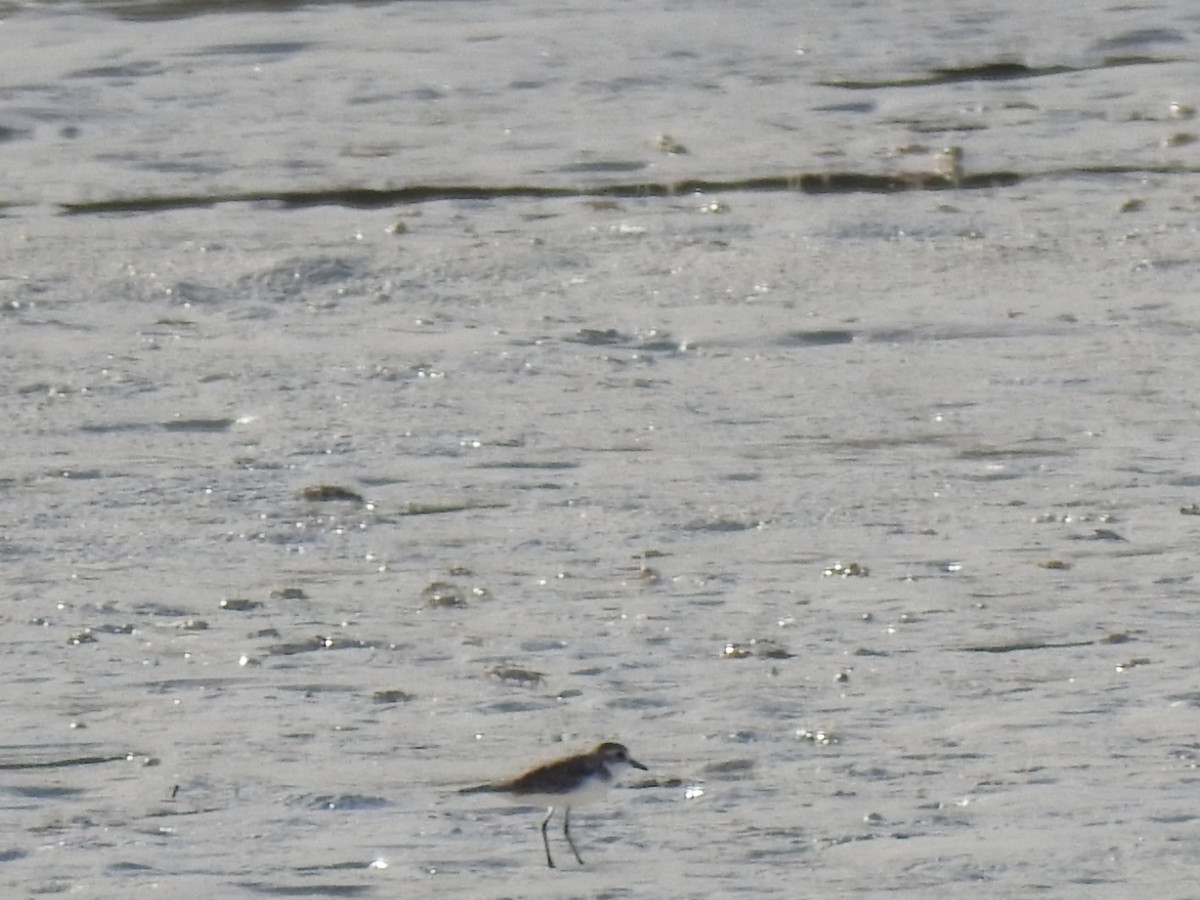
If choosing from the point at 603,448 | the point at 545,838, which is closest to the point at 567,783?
the point at 545,838

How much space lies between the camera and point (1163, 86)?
1088 cm

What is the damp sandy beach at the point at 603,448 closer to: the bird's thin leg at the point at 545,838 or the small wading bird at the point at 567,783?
the bird's thin leg at the point at 545,838

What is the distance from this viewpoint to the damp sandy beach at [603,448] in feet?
15.3

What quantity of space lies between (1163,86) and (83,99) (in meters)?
4.72

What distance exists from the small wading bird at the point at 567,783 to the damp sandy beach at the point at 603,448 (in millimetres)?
127

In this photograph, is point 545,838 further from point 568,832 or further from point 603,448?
point 603,448

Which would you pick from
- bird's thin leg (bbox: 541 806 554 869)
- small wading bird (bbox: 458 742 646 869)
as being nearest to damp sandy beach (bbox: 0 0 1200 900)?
bird's thin leg (bbox: 541 806 554 869)

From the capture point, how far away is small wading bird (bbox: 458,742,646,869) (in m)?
4.34

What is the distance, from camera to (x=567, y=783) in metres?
4.34

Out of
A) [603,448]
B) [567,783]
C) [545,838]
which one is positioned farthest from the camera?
[603,448]

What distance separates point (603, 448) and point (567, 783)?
2705 mm

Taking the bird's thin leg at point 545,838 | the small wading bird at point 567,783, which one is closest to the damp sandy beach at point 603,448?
the bird's thin leg at point 545,838

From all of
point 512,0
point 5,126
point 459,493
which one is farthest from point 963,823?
point 512,0

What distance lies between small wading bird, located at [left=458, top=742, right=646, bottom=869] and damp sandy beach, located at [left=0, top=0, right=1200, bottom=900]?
0.13 m
